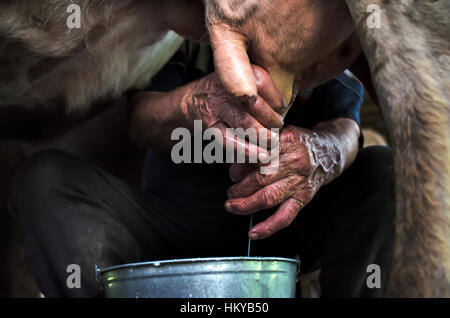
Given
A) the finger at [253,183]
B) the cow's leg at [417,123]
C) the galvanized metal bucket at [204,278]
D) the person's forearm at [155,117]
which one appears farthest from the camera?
the person's forearm at [155,117]

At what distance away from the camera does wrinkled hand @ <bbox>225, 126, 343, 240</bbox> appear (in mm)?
798

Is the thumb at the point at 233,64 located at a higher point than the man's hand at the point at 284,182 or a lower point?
higher

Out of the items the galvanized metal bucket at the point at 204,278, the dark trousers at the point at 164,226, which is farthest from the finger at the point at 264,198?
the dark trousers at the point at 164,226

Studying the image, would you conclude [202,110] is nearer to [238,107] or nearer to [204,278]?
[238,107]

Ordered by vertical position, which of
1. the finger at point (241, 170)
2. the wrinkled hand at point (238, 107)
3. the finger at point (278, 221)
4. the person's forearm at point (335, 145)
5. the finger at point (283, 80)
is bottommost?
the finger at point (278, 221)

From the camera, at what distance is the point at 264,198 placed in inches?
31.3

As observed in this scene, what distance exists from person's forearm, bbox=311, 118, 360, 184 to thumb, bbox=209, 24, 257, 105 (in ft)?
0.67

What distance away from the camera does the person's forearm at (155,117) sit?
0.92 metres

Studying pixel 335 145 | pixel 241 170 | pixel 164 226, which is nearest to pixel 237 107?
pixel 241 170

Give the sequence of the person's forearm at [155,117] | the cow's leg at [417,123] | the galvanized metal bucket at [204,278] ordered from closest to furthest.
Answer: the cow's leg at [417,123] → the galvanized metal bucket at [204,278] → the person's forearm at [155,117]

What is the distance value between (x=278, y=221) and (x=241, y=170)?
0.10 meters

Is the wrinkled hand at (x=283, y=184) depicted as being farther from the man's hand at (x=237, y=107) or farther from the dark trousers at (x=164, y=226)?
the dark trousers at (x=164, y=226)

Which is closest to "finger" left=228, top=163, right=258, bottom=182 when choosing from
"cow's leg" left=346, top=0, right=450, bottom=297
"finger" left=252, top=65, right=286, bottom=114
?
"finger" left=252, top=65, right=286, bottom=114
